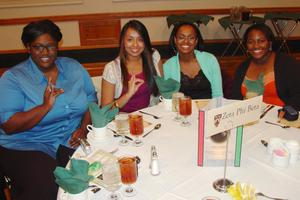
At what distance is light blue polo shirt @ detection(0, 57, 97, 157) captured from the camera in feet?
6.97

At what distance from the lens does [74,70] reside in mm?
2426

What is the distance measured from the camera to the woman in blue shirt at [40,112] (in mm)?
1965

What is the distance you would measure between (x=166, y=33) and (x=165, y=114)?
4.03 metres

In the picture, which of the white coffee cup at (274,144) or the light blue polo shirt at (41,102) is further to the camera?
the light blue polo shirt at (41,102)

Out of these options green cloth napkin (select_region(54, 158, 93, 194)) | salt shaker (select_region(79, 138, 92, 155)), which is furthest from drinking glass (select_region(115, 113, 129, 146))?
green cloth napkin (select_region(54, 158, 93, 194))

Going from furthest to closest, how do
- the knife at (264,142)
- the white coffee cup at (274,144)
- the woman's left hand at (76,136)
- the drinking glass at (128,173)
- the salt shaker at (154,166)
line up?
the woman's left hand at (76,136) < the knife at (264,142) < the white coffee cup at (274,144) < the salt shaker at (154,166) < the drinking glass at (128,173)

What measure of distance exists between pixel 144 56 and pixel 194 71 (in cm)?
48

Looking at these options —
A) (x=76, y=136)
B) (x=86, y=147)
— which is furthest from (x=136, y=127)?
(x=76, y=136)

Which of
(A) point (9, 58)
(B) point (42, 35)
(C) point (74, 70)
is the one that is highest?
(B) point (42, 35)

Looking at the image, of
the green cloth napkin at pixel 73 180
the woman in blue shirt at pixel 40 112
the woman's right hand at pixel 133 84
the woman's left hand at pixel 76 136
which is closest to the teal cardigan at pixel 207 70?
the woman's right hand at pixel 133 84

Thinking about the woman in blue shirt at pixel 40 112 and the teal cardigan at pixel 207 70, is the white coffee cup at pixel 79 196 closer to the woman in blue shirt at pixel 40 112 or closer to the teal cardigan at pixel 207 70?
the woman in blue shirt at pixel 40 112

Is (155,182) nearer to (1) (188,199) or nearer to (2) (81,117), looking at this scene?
(1) (188,199)

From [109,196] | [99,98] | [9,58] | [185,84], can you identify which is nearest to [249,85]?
[185,84]

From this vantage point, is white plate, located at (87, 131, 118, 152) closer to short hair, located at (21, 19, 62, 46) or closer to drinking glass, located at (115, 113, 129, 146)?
drinking glass, located at (115, 113, 129, 146)
